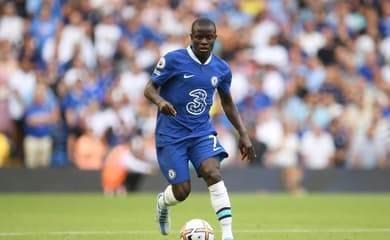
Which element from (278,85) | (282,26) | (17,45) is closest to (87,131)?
(17,45)

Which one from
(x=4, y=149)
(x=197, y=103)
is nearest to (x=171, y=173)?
(x=197, y=103)

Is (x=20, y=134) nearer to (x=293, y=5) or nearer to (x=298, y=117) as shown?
(x=298, y=117)

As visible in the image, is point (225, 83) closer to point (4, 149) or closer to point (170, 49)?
point (4, 149)

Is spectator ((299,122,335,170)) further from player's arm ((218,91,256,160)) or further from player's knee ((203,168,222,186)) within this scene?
player's knee ((203,168,222,186))

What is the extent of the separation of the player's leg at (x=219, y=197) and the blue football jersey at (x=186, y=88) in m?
0.46

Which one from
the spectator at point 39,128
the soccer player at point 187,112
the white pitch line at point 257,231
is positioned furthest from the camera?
the spectator at point 39,128

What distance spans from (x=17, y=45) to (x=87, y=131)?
288cm

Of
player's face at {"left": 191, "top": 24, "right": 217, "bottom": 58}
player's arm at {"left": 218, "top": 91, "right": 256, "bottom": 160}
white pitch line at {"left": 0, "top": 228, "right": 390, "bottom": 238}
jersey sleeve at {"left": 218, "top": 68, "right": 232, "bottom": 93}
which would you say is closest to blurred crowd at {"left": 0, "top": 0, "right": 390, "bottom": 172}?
white pitch line at {"left": 0, "top": 228, "right": 390, "bottom": 238}

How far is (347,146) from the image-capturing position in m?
22.3

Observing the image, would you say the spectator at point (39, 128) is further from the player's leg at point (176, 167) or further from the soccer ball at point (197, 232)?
the soccer ball at point (197, 232)

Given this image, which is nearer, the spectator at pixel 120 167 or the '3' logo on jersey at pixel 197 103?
the '3' logo on jersey at pixel 197 103

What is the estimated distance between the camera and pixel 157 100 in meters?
9.96

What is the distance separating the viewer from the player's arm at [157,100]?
9602 mm

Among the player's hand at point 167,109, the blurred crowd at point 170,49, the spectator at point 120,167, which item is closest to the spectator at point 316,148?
the blurred crowd at point 170,49
